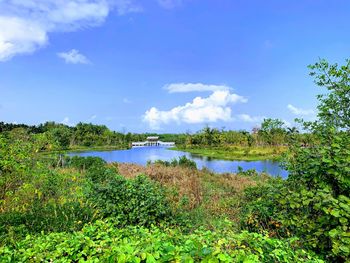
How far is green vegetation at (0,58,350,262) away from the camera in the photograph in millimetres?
2371

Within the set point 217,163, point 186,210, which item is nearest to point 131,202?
point 186,210

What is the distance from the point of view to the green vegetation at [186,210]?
237 cm

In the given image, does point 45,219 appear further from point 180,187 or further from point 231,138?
point 231,138

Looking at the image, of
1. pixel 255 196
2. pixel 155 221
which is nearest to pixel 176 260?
pixel 155 221

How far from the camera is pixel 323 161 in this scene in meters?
3.01

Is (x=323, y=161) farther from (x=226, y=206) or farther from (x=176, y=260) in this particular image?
(x=226, y=206)

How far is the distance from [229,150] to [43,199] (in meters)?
47.3

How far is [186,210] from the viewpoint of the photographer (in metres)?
7.43

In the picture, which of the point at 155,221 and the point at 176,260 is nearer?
the point at 176,260

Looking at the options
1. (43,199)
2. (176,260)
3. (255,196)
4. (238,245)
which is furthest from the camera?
(255,196)

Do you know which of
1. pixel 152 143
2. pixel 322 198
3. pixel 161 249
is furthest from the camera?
pixel 152 143

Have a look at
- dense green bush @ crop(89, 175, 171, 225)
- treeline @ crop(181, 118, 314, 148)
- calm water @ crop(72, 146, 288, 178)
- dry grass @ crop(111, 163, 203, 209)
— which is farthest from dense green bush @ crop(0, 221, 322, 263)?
treeline @ crop(181, 118, 314, 148)

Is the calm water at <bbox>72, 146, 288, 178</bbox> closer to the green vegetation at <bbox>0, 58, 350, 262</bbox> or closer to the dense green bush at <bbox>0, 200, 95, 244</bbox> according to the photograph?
the green vegetation at <bbox>0, 58, 350, 262</bbox>

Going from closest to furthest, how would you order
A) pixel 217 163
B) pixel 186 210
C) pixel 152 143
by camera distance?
pixel 186 210, pixel 217 163, pixel 152 143
